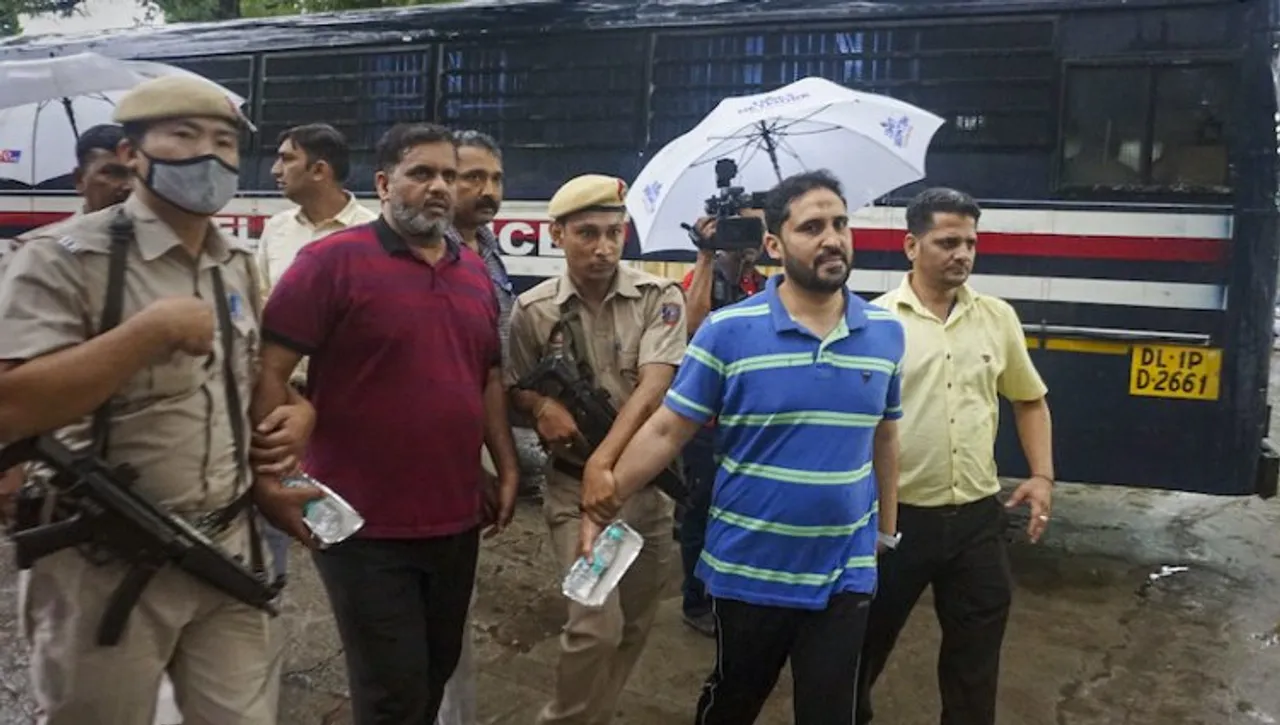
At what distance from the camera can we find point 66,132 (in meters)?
6.56

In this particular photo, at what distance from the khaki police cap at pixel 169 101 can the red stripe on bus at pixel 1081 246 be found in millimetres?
4113

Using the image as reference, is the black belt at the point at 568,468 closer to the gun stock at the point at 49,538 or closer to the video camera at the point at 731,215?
the video camera at the point at 731,215

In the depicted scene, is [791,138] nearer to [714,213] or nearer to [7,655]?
[714,213]

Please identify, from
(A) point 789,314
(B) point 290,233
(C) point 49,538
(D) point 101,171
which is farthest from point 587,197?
(D) point 101,171

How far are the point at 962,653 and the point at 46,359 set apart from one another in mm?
2653

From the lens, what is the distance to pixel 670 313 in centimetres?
333

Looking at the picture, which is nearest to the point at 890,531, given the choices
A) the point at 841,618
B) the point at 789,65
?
the point at 841,618

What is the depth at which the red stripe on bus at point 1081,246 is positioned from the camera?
5078 millimetres

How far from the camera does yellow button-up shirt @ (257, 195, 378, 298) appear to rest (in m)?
4.13

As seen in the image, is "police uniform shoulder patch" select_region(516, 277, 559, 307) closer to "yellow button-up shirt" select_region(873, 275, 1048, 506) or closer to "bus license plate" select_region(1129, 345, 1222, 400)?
"yellow button-up shirt" select_region(873, 275, 1048, 506)

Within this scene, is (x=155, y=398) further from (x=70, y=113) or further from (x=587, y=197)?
(x=70, y=113)

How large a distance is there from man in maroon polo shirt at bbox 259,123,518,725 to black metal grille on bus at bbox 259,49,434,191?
403 cm

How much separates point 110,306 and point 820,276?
1.70 metres

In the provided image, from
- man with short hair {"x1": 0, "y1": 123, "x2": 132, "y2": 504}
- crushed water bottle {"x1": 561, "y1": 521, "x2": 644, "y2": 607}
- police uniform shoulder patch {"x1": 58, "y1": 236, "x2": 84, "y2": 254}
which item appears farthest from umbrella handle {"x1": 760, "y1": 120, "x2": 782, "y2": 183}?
police uniform shoulder patch {"x1": 58, "y1": 236, "x2": 84, "y2": 254}
